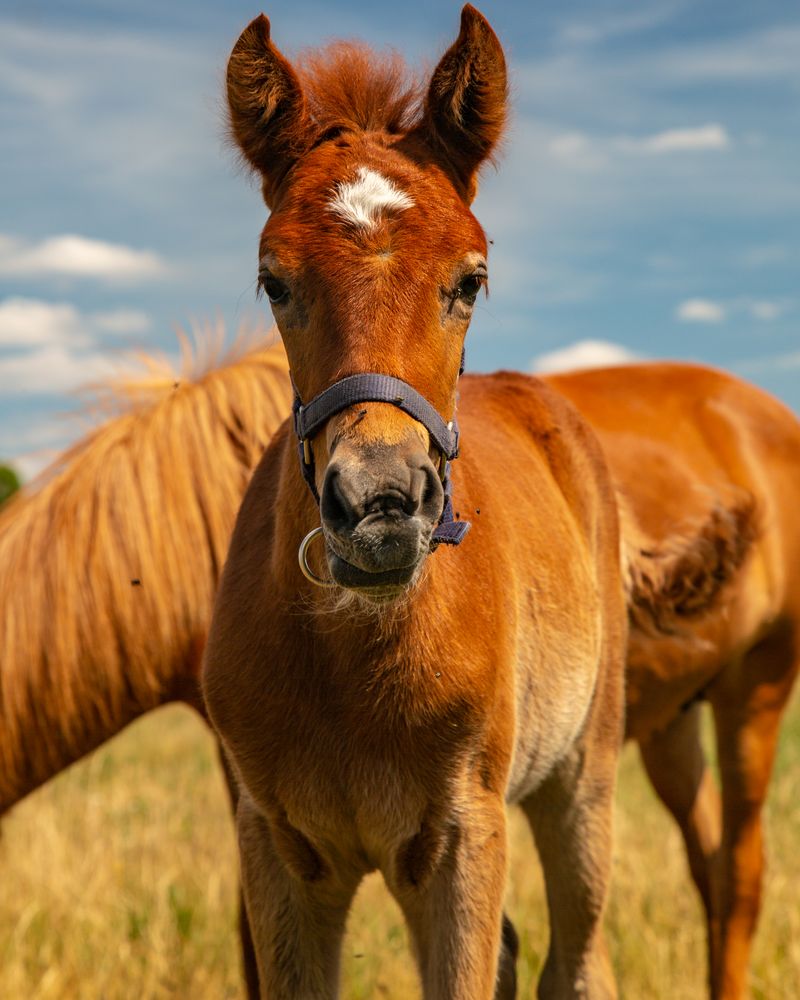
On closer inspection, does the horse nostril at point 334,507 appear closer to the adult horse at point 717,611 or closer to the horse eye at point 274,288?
the horse eye at point 274,288

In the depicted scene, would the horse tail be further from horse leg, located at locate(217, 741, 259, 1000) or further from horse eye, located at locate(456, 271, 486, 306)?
horse eye, located at locate(456, 271, 486, 306)

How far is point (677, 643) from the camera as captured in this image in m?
4.40

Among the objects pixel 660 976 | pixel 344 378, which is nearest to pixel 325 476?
pixel 344 378

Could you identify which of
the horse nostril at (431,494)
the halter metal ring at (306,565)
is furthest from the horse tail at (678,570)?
the horse nostril at (431,494)

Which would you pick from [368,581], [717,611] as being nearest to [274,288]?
[368,581]

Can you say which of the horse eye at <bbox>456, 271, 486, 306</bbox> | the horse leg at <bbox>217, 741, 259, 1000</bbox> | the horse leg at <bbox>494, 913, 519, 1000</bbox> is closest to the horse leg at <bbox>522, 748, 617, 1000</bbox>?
the horse leg at <bbox>494, 913, 519, 1000</bbox>

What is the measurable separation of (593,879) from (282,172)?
2157mm

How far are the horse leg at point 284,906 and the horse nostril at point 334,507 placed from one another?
0.89m

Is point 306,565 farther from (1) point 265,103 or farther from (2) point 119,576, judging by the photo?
(2) point 119,576

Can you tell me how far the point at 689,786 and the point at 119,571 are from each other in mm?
2737

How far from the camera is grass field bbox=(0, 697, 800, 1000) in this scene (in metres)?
4.31

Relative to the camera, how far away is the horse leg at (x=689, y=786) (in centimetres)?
515

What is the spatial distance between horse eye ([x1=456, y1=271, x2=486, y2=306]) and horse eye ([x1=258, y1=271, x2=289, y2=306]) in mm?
349

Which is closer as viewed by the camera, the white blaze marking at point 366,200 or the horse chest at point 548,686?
the white blaze marking at point 366,200
